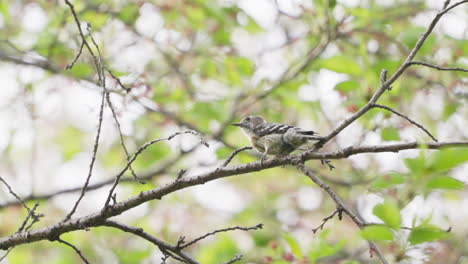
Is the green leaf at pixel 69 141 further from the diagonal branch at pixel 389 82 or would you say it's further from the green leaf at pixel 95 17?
the diagonal branch at pixel 389 82

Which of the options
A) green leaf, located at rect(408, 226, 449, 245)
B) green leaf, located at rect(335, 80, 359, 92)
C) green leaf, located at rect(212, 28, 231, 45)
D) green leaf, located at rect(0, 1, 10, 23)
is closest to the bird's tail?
green leaf, located at rect(335, 80, 359, 92)

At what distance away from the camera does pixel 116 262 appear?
5055 mm

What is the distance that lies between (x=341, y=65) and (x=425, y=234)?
210 cm

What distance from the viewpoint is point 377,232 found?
1964 mm

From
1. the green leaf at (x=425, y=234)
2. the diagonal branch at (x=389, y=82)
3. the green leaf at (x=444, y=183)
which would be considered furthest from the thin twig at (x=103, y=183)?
the green leaf at (x=444, y=183)

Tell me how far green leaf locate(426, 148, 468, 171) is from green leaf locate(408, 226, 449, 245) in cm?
30

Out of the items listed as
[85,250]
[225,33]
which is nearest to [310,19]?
[225,33]

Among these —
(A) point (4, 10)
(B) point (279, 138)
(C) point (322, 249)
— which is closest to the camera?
(C) point (322, 249)

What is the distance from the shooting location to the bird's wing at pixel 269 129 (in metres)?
4.14

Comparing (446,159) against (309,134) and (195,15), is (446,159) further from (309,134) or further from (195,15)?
(195,15)

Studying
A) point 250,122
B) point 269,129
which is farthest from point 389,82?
point 250,122

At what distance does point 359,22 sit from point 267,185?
4881 mm

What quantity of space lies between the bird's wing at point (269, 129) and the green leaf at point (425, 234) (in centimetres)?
200

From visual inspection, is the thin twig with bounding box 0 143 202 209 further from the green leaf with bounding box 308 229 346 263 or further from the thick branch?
the green leaf with bounding box 308 229 346 263
